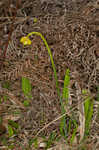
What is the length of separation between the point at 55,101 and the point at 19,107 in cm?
26

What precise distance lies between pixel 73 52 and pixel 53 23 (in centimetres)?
33

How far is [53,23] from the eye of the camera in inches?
73.2

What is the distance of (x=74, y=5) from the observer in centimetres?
191

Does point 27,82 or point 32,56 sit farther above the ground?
point 32,56

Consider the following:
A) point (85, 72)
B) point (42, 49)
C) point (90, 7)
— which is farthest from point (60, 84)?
point (90, 7)

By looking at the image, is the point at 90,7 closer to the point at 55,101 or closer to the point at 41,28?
the point at 41,28

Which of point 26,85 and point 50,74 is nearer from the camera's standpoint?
point 26,85

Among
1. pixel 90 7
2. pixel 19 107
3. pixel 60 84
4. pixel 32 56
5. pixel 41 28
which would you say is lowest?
pixel 19 107

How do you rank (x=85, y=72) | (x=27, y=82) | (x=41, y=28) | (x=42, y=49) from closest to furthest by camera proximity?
(x=27, y=82) → (x=85, y=72) → (x=42, y=49) → (x=41, y=28)

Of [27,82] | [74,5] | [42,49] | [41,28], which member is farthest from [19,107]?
[74,5]

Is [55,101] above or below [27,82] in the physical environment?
below

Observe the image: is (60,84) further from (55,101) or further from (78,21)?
(78,21)

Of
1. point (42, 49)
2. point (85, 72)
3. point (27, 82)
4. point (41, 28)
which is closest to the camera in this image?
point (27, 82)

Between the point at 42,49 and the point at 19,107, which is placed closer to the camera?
the point at 19,107
